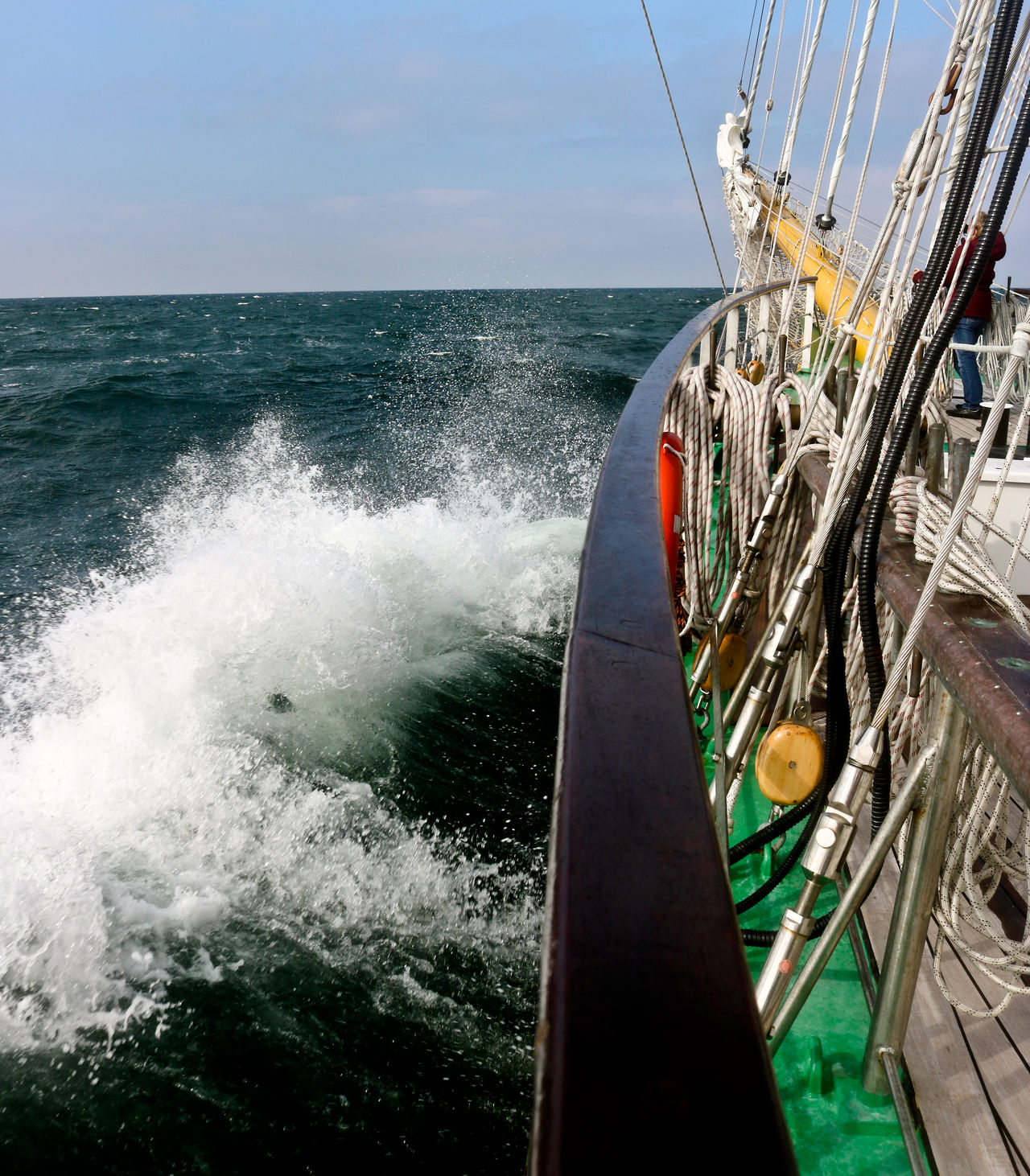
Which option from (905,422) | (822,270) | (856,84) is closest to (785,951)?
(905,422)

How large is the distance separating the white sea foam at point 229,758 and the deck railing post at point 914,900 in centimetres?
150

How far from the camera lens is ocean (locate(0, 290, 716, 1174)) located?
2.14m

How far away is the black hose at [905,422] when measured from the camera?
0.96 m

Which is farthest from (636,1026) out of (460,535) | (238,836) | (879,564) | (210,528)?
(210,528)

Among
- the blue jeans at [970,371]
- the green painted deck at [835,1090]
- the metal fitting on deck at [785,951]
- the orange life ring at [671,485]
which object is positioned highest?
the blue jeans at [970,371]

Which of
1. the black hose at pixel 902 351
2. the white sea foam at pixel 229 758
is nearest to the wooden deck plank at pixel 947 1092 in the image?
the black hose at pixel 902 351

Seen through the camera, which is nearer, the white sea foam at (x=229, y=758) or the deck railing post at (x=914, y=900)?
the deck railing post at (x=914, y=900)

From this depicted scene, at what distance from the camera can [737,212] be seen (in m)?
12.8

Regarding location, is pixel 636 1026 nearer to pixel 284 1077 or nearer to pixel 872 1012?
pixel 872 1012

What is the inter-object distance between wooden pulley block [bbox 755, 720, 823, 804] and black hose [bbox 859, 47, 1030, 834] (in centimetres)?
10

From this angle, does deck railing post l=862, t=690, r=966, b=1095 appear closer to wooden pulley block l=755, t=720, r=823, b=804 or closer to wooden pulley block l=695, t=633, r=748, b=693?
wooden pulley block l=755, t=720, r=823, b=804

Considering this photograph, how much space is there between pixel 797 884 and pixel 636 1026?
66.5 inches

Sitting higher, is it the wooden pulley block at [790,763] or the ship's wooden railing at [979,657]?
the ship's wooden railing at [979,657]

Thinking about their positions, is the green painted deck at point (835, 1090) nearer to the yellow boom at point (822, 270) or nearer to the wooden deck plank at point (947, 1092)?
the wooden deck plank at point (947, 1092)
